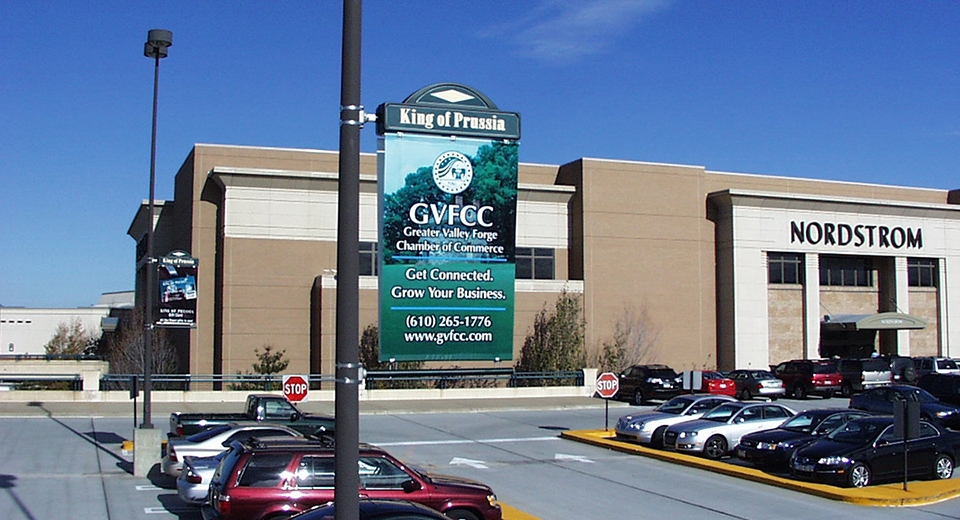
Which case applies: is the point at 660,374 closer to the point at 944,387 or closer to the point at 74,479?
the point at 944,387

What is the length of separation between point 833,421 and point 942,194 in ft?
149

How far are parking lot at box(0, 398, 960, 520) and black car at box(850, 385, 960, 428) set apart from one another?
27.2ft

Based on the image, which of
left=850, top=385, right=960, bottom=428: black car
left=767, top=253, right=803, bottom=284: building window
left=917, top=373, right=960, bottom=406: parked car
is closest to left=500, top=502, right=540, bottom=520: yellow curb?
left=850, top=385, right=960, bottom=428: black car

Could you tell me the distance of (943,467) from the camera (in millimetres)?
19766

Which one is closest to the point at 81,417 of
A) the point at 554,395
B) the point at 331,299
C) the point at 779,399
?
the point at 331,299

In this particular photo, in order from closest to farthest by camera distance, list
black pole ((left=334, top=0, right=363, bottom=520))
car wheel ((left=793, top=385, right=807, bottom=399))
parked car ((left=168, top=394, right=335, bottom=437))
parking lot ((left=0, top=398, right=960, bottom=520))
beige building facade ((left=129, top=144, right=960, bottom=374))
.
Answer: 1. black pole ((left=334, top=0, right=363, bottom=520))
2. parking lot ((left=0, top=398, right=960, bottom=520))
3. parked car ((left=168, top=394, right=335, bottom=437))
4. car wheel ((left=793, top=385, right=807, bottom=399))
5. beige building facade ((left=129, top=144, right=960, bottom=374))

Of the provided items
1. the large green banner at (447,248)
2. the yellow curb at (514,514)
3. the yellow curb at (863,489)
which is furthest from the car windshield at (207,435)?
the yellow curb at (863,489)

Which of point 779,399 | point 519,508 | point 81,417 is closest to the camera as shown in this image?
point 519,508

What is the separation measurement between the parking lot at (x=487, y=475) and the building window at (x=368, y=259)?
14.5 m

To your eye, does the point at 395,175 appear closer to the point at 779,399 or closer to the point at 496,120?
the point at 496,120

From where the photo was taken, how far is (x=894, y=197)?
59.2m

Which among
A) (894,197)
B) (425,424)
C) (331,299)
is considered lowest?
(425,424)

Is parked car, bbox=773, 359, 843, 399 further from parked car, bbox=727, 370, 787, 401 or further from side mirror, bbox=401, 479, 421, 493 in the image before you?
side mirror, bbox=401, 479, 421, 493

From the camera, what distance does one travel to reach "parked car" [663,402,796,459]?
77.4ft
